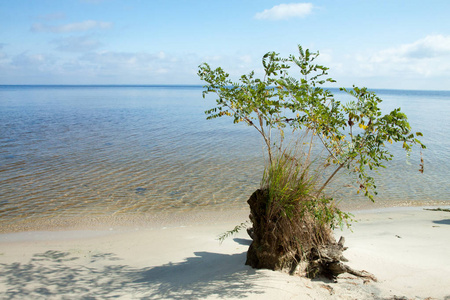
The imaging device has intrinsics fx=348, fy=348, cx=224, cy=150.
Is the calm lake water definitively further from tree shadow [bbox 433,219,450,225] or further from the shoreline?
tree shadow [bbox 433,219,450,225]

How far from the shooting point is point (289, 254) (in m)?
4.68

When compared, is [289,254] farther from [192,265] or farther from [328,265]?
[192,265]

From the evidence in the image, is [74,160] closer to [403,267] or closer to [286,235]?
[286,235]

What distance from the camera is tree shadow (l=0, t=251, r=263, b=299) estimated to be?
427 centimetres

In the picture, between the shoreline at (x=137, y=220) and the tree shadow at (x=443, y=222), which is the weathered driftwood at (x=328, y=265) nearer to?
the shoreline at (x=137, y=220)

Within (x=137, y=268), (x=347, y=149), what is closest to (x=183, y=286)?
(x=137, y=268)

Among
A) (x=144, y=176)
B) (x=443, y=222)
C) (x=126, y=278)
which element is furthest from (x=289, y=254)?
(x=144, y=176)

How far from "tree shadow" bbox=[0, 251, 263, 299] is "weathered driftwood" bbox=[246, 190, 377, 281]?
1.00 feet

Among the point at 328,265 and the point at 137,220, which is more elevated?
the point at 328,265

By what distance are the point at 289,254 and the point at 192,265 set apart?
60.0 inches

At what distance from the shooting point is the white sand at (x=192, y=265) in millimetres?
4301

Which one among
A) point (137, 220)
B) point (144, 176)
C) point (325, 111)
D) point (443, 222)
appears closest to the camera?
point (325, 111)

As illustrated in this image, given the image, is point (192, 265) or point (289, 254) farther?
point (192, 265)

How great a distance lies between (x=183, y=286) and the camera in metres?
4.41
